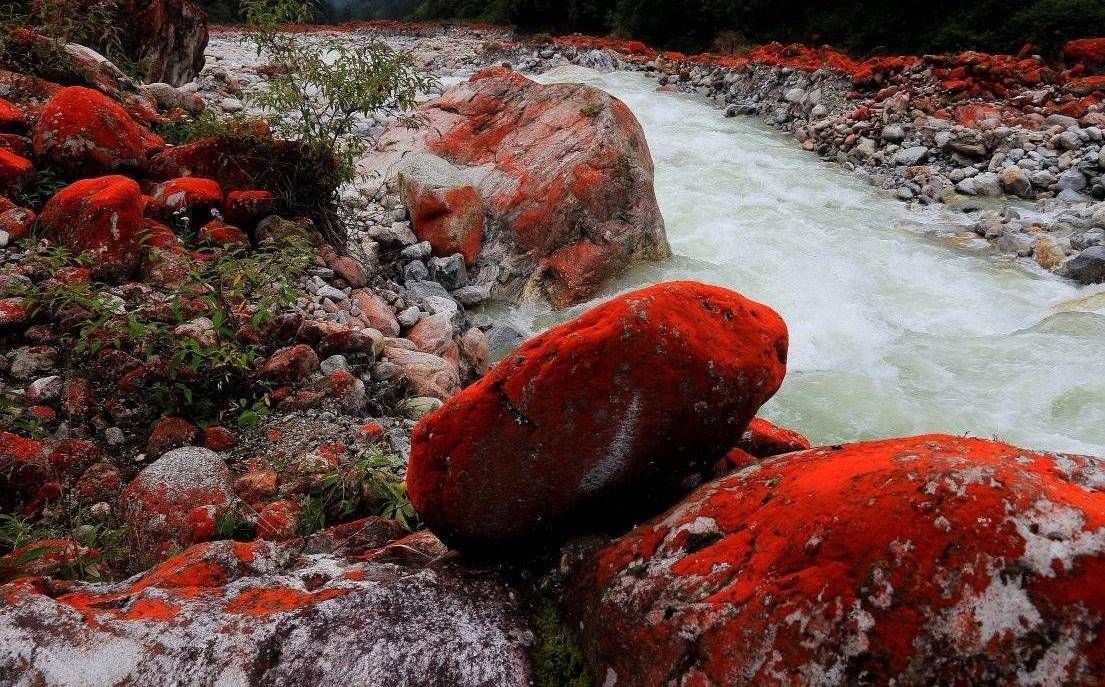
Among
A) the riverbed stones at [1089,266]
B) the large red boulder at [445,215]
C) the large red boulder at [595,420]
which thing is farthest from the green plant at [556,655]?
the riverbed stones at [1089,266]

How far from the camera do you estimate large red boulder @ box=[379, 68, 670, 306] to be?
7152 mm

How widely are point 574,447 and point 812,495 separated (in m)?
0.77

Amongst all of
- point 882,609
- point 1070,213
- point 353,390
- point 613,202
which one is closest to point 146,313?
point 353,390

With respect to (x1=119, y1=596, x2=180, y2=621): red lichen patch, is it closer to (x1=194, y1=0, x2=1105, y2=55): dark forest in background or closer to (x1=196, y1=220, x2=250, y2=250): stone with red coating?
(x1=196, y1=220, x2=250, y2=250): stone with red coating

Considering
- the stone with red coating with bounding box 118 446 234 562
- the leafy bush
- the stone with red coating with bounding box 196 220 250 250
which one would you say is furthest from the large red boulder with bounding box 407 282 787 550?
the stone with red coating with bounding box 196 220 250 250

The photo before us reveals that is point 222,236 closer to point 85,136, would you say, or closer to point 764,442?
point 85,136

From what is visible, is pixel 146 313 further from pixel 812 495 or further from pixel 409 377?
pixel 812 495

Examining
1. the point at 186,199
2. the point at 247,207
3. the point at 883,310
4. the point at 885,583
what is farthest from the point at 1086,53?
the point at 885,583

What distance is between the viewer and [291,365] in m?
3.96

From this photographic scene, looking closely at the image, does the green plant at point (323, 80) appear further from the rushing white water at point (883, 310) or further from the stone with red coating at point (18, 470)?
the stone with red coating at point (18, 470)

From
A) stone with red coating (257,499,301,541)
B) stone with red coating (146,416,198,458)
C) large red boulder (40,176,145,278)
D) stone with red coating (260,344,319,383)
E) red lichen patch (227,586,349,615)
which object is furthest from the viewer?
large red boulder (40,176,145,278)

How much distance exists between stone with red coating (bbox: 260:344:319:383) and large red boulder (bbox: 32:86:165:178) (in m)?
2.57

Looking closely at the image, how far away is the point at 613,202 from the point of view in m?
7.49

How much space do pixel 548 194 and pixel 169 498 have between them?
5.41 meters
